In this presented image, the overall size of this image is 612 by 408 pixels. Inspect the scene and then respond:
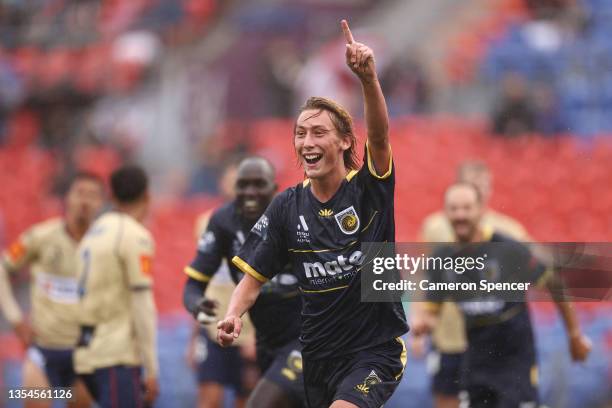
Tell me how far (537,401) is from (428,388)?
301 cm

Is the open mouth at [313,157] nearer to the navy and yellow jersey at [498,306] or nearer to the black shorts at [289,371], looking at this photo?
the black shorts at [289,371]

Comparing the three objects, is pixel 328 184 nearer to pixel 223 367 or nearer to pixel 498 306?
pixel 498 306

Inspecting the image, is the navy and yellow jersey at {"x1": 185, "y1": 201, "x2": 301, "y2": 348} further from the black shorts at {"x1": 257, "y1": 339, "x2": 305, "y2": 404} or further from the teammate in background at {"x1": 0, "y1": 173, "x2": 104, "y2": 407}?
the teammate in background at {"x1": 0, "y1": 173, "x2": 104, "y2": 407}

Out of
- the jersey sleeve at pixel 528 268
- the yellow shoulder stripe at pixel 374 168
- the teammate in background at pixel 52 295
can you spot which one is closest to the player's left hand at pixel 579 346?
the jersey sleeve at pixel 528 268

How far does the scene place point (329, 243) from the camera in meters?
6.07

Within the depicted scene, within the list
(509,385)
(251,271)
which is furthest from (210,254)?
(509,385)

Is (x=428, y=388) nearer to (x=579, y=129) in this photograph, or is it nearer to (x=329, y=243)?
(x=329, y=243)

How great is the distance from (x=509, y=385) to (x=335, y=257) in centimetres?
252

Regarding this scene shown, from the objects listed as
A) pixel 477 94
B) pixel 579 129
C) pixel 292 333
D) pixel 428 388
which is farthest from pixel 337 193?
pixel 477 94

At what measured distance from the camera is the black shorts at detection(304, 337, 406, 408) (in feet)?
19.5

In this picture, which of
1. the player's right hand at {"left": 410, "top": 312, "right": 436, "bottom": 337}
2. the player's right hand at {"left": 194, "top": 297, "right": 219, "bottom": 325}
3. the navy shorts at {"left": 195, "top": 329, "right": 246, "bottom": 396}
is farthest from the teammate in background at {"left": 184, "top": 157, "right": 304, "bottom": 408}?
the navy shorts at {"left": 195, "top": 329, "right": 246, "bottom": 396}

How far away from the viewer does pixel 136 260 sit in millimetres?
7719

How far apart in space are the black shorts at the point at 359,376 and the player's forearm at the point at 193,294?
3.73ft

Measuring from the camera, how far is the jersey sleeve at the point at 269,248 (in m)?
6.28
